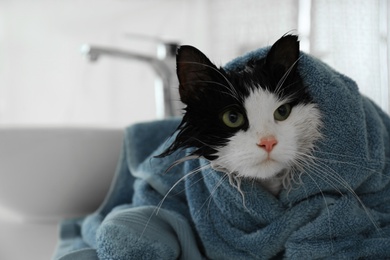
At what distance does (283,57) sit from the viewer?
0.49 metres

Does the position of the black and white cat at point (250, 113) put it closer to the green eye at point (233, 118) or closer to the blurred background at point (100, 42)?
the green eye at point (233, 118)

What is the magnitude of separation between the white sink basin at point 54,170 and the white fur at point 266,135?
381 mm

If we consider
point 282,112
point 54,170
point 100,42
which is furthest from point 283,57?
point 100,42

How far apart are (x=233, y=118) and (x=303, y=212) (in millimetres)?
143

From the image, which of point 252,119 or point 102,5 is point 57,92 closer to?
point 102,5

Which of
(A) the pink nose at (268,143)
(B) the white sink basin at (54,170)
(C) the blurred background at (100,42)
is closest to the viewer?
(A) the pink nose at (268,143)

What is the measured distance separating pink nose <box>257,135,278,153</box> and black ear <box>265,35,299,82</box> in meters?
0.09

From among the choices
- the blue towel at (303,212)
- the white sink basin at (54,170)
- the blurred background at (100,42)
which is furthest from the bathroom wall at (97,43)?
the blue towel at (303,212)

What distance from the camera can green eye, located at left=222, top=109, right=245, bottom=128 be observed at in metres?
0.47

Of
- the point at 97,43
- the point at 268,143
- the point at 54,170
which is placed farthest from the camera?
the point at 97,43

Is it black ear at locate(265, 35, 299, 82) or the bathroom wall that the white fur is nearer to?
Answer: black ear at locate(265, 35, 299, 82)

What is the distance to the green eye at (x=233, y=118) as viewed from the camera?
470 millimetres

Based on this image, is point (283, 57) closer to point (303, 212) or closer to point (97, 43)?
point (303, 212)

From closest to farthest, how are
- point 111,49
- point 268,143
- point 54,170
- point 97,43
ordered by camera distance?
1. point 268,143
2. point 54,170
3. point 111,49
4. point 97,43
